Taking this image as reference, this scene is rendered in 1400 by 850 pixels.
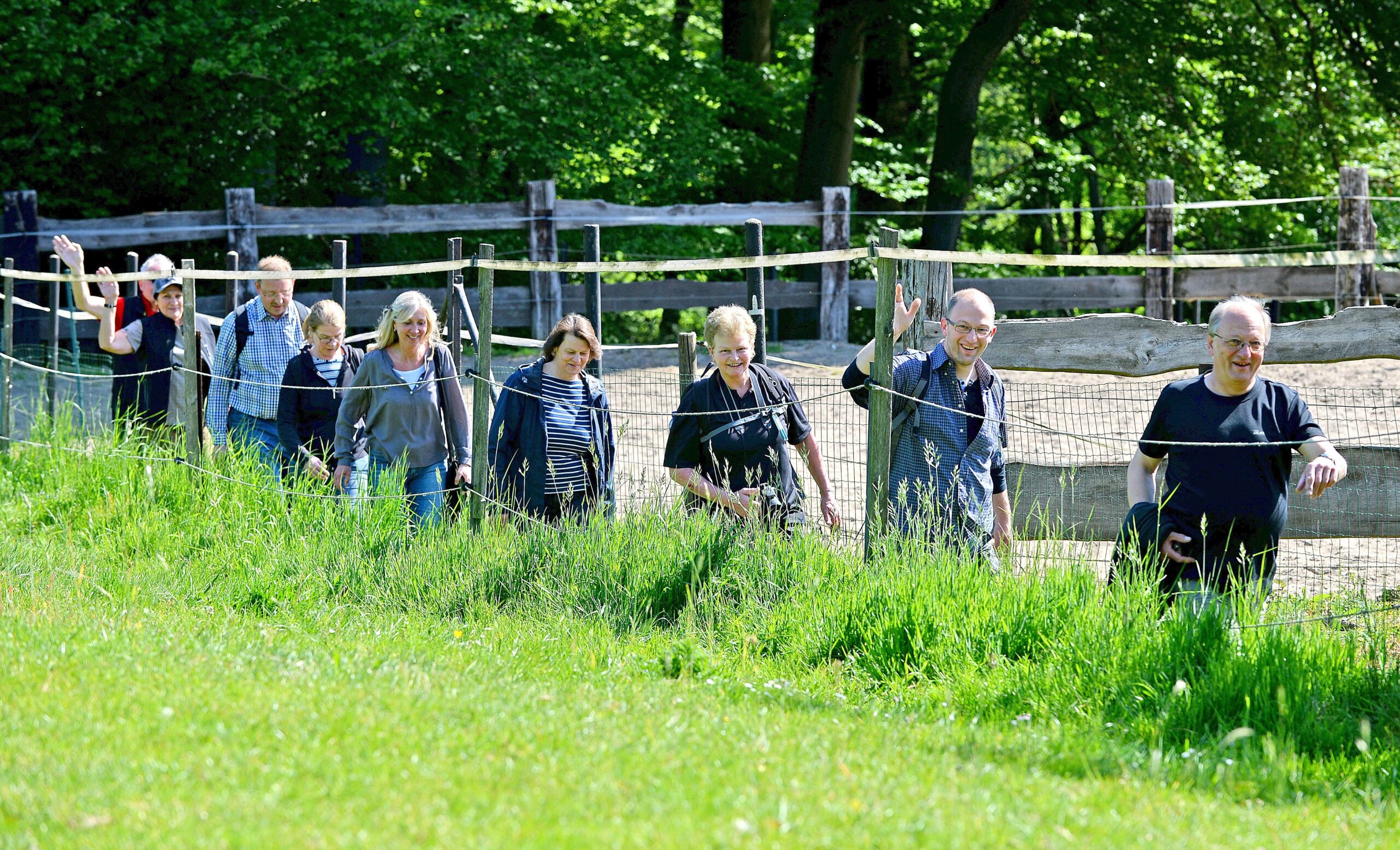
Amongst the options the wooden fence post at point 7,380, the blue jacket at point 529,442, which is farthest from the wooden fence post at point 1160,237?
the wooden fence post at point 7,380

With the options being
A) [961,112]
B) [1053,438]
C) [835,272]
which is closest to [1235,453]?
[1053,438]

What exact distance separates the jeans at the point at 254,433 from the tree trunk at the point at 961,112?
1386 centimetres

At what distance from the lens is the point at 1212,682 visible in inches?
184

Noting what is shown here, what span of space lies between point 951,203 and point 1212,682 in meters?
17.5

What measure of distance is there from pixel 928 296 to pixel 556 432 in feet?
6.33

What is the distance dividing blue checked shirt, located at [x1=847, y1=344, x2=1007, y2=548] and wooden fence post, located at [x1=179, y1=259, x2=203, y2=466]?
4.13 metres

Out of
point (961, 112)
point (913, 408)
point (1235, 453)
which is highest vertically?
point (961, 112)

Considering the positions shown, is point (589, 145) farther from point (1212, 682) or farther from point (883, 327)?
point (1212, 682)

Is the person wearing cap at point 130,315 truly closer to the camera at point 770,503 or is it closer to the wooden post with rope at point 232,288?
the wooden post with rope at point 232,288

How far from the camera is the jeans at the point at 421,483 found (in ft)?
24.1

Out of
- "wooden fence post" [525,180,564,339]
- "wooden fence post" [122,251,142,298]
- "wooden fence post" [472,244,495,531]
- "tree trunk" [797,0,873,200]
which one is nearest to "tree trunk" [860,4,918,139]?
"tree trunk" [797,0,873,200]

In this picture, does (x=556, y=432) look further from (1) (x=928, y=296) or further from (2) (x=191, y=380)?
(2) (x=191, y=380)

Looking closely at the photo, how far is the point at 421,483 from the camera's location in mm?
7430

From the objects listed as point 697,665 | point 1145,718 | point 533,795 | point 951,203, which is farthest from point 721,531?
point 951,203
